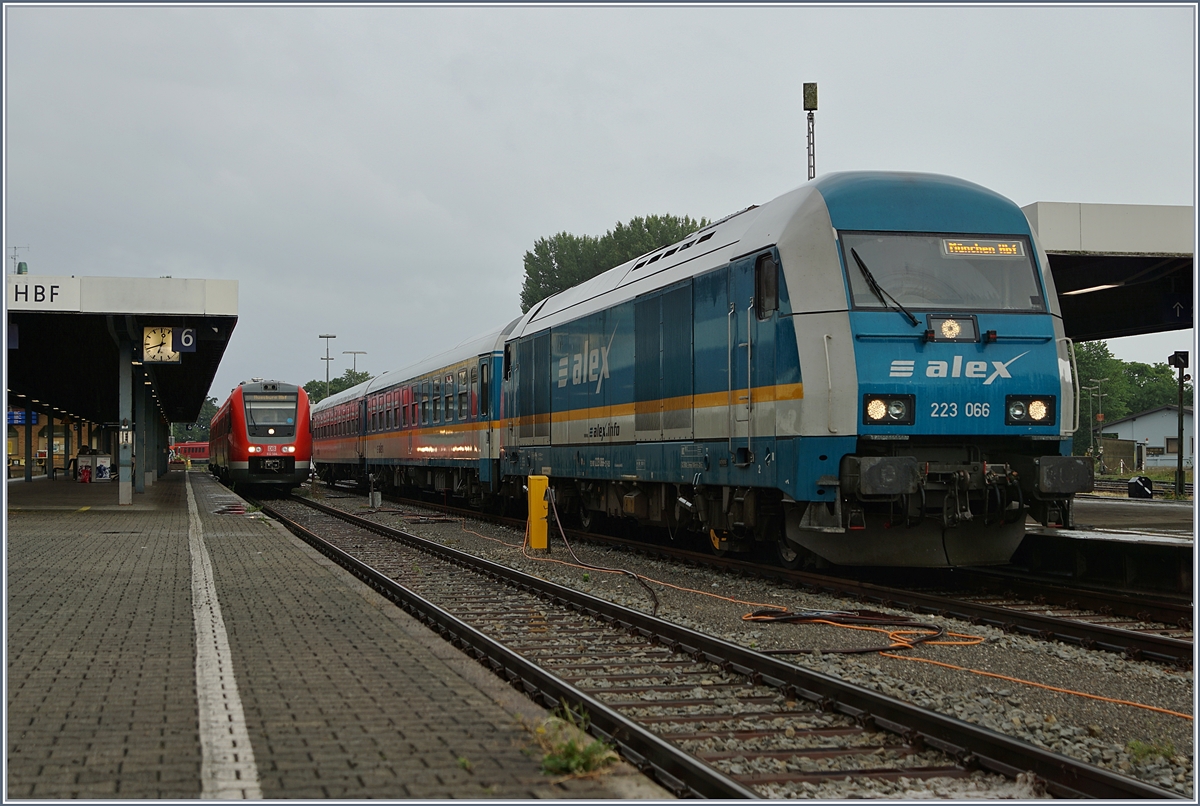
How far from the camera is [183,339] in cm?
2659

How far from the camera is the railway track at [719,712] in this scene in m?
4.89

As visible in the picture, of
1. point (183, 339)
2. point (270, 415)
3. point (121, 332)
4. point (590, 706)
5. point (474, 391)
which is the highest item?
point (121, 332)

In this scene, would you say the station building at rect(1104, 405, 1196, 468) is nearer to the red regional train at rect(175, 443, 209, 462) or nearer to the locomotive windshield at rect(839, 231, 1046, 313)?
the locomotive windshield at rect(839, 231, 1046, 313)

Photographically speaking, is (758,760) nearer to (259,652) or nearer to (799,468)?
(259,652)

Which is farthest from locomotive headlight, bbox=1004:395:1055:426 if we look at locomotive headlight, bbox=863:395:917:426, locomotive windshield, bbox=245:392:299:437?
locomotive windshield, bbox=245:392:299:437

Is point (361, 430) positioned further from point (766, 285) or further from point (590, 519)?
point (766, 285)

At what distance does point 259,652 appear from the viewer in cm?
759

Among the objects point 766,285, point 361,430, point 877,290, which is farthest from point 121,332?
point 877,290

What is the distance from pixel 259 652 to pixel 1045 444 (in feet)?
23.7

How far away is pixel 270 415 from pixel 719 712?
28.3 metres

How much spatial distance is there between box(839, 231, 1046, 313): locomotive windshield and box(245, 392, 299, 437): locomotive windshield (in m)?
25.3

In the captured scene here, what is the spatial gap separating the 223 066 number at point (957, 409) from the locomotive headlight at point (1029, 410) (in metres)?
0.21

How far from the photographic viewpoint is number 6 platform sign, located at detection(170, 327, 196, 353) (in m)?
26.5

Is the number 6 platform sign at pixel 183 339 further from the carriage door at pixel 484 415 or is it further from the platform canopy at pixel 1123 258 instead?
the platform canopy at pixel 1123 258
